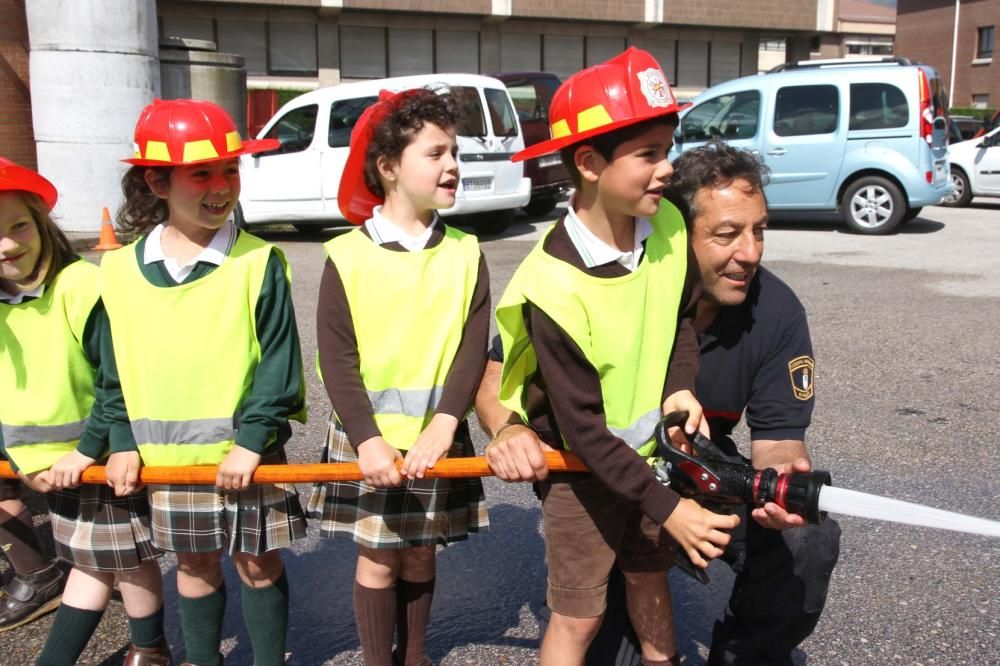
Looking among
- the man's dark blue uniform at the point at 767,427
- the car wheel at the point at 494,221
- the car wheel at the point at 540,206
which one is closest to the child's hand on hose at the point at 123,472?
the man's dark blue uniform at the point at 767,427

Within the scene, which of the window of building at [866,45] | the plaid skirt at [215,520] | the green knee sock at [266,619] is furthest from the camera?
the window of building at [866,45]

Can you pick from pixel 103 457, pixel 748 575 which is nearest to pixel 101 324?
pixel 103 457

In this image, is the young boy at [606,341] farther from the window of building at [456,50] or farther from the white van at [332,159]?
the window of building at [456,50]

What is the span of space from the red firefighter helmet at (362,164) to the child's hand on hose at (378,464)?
71 centimetres

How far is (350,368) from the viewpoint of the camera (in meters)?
2.60

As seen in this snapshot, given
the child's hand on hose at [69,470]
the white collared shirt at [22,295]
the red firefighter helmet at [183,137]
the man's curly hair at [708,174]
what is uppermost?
the red firefighter helmet at [183,137]

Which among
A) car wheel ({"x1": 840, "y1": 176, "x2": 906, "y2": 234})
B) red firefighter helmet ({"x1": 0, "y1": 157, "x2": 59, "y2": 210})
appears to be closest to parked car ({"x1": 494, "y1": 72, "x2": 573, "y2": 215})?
car wheel ({"x1": 840, "y1": 176, "x2": 906, "y2": 234})

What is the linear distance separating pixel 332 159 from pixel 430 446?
9.80 m

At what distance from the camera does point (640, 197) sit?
2.21 meters

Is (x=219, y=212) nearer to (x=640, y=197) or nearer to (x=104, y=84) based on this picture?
(x=640, y=197)

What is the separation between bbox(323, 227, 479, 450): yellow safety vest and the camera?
2.61 m

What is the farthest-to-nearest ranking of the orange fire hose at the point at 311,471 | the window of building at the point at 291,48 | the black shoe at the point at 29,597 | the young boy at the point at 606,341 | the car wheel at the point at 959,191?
the window of building at the point at 291,48 < the car wheel at the point at 959,191 < the black shoe at the point at 29,597 < the orange fire hose at the point at 311,471 < the young boy at the point at 606,341

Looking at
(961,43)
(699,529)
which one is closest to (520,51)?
(961,43)

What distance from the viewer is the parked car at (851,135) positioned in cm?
1166
